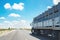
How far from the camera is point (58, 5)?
17000 millimetres

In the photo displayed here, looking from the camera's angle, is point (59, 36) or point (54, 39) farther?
point (54, 39)

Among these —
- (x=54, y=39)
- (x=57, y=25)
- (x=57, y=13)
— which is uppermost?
(x=57, y=13)

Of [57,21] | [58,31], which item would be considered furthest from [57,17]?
[58,31]

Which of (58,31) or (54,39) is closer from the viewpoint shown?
(58,31)

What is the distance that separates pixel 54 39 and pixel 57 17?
7.71 feet

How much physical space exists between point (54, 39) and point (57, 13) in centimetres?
273

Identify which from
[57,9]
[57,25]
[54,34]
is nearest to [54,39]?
[54,34]

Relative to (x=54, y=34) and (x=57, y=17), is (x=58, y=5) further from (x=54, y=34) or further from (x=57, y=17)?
(x=54, y=34)

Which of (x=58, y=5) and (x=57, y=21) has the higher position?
(x=58, y=5)

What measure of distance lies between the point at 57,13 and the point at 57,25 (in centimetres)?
133

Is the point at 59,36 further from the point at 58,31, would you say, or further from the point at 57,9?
the point at 57,9

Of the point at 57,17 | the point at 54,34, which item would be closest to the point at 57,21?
the point at 57,17

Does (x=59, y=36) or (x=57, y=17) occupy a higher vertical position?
(x=57, y=17)

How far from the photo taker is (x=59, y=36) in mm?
16719
